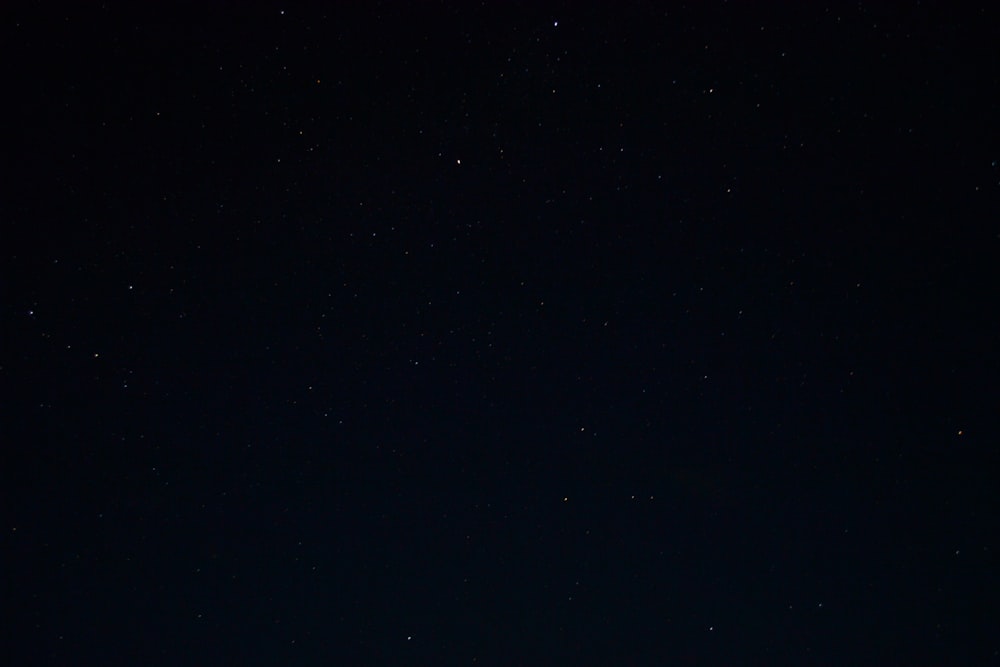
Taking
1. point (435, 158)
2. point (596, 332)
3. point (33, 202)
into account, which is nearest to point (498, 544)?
point (596, 332)

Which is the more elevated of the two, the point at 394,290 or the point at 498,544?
the point at 394,290

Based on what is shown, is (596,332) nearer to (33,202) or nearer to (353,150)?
(353,150)

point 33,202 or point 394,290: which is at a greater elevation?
point 33,202

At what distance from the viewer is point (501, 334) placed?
55 centimetres

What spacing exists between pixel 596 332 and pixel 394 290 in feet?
0.47

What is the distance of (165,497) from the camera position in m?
0.57

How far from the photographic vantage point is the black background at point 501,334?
0.52 metres

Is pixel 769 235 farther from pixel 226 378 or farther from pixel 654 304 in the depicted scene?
pixel 226 378

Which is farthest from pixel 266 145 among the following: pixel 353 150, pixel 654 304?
pixel 654 304

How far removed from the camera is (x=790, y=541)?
55 cm

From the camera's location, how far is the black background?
0.52 m

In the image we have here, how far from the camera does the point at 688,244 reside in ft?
1.74

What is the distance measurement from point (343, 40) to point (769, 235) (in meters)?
0.31

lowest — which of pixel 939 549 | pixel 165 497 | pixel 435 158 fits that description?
pixel 939 549
